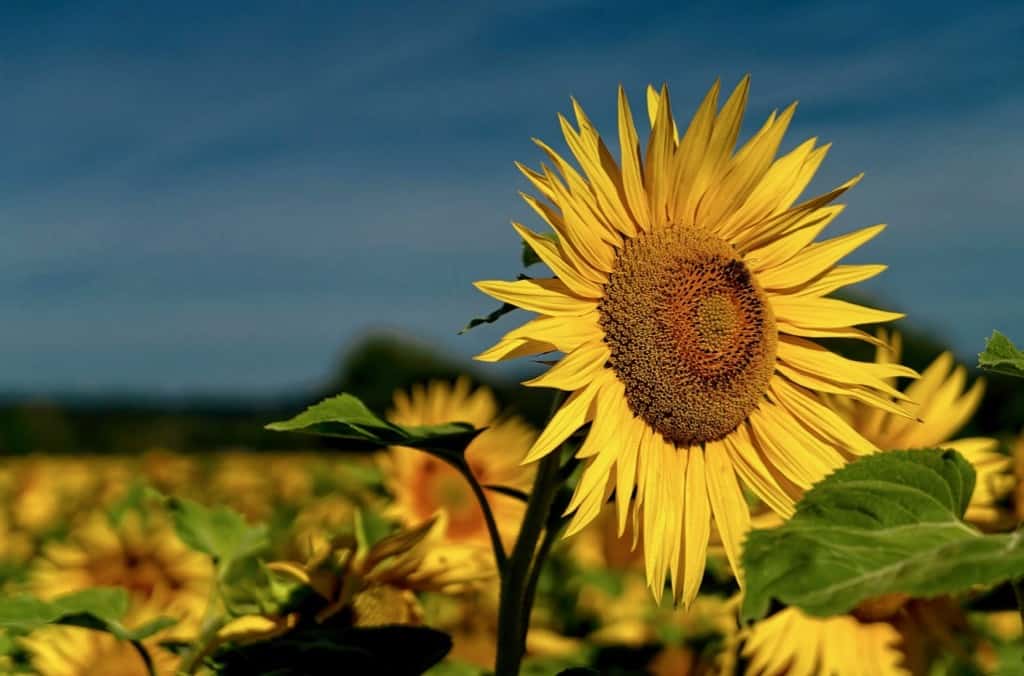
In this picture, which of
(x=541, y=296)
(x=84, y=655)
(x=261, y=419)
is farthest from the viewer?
(x=261, y=419)

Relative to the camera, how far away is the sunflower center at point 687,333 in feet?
6.14

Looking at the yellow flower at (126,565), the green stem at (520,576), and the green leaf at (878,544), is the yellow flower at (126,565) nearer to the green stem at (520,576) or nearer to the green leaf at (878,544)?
the green stem at (520,576)

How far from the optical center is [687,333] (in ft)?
6.34

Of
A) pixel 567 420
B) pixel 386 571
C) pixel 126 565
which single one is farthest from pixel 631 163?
pixel 126 565

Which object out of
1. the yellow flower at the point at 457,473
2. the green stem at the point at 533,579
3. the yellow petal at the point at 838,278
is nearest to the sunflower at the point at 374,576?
the green stem at the point at 533,579

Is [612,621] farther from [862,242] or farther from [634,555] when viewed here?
[862,242]

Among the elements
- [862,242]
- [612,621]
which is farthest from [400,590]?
[612,621]

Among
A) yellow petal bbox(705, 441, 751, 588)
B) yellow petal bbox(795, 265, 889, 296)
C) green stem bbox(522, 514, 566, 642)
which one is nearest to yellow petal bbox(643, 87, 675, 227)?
yellow petal bbox(795, 265, 889, 296)

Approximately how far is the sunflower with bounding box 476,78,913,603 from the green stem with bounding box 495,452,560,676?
0.07m

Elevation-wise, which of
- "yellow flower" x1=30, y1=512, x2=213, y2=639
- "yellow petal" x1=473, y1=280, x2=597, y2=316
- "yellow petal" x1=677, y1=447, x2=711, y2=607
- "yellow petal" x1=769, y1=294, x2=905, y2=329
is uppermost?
"yellow petal" x1=769, y1=294, x2=905, y2=329

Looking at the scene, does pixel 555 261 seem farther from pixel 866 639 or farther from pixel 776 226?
pixel 866 639

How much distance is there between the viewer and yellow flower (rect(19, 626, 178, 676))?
2410mm

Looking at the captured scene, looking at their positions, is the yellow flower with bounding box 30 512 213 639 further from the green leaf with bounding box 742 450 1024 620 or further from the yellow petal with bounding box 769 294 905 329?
the green leaf with bounding box 742 450 1024 620

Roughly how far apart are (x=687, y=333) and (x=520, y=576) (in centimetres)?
49
